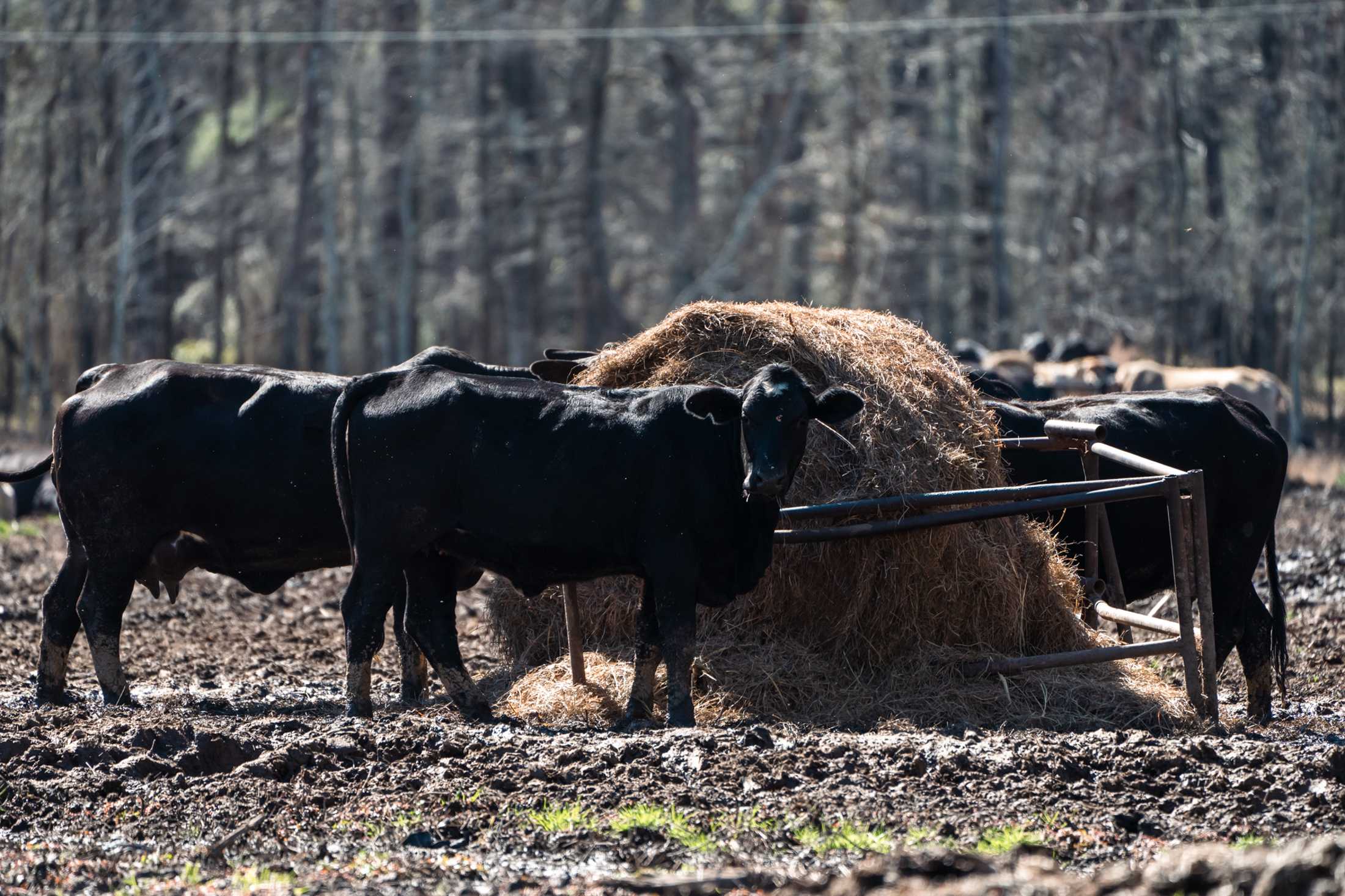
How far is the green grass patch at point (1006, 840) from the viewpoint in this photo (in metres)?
5.29

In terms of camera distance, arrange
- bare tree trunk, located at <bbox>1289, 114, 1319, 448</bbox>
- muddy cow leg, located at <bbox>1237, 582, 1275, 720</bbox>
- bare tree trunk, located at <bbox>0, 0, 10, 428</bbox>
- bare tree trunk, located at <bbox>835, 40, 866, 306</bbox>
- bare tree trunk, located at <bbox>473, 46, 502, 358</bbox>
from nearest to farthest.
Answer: muddy cow leg, located at <bbox>1237, 582, 1275, 720</bbox>, bare tree trunk, located at <bbox>1289, 114, 1319, 448</bbox>, bare tree trunk, located at <bbox>0, 0, 10, 428</bbox>, bare tree trunk, located at <bbox>473, 46, 502, 358</bbox>, bare tree trunk, located at <bbox>835, 40, 866, 306</bbox>

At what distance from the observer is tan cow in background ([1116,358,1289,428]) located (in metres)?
25.6

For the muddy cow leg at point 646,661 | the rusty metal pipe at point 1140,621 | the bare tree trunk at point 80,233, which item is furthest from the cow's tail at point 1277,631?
the bare tree trunk at point 80,233

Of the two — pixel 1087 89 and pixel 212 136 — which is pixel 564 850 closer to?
pixel 1087 89

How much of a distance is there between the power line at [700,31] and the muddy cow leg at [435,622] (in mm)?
23861

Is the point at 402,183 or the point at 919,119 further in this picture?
the point at 919,119

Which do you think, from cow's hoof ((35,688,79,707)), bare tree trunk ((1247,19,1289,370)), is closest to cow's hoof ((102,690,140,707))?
cow's hoof ((35,688,79,707))

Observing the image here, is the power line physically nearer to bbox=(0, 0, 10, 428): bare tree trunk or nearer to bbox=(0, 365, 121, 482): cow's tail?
bbox=(0, 0, 10, 428): bare tree trunk

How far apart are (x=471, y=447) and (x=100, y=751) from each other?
2.32m

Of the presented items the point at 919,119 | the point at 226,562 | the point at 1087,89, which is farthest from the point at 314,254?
the point at 226,562

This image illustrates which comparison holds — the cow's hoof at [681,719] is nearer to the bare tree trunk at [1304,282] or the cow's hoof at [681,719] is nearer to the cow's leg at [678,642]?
the cow's leg at [678,642]

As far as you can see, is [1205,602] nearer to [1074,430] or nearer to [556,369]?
[1074,430]

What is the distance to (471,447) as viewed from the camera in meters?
8.13

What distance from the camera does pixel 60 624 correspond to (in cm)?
952
